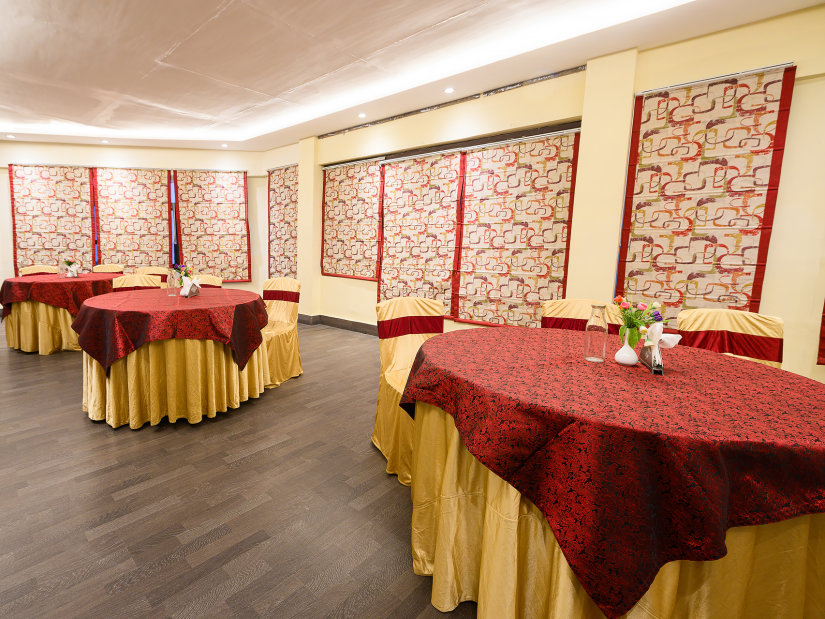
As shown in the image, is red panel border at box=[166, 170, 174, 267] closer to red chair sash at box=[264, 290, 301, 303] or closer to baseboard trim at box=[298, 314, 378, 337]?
baseboard trim at box=[298, 314, 378, 337]

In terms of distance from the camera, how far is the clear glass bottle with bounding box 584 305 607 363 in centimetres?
155

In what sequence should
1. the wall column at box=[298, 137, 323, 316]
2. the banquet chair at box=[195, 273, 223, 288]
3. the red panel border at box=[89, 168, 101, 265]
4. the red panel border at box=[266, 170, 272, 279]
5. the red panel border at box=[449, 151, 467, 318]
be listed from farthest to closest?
the red panel border at box=[266, 170, 272, 279]
the red panel border at box=[89, 168, 101, 265]
the wall column at box=[298, 137, 323, 316]
the red panel border at box=[449, 151, 467, 318]
the banquet chair at box=[195, 273, 223, 288]

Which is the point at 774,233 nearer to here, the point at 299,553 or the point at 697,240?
the point at 697,240

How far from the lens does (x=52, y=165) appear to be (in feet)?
22.4

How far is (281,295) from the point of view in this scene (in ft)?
12.9

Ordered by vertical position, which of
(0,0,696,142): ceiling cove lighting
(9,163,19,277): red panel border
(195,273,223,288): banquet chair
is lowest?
(195,273,223,288): banquet chair

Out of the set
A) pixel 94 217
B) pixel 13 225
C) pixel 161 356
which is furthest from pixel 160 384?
pixel 13 225

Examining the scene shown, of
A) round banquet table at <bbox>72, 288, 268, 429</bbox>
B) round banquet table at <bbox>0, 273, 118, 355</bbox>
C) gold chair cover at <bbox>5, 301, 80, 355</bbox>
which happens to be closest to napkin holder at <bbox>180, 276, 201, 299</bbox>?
round banquet table at <bbox>72, 288, 268, 429</bbox>

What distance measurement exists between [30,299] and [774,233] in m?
7.49

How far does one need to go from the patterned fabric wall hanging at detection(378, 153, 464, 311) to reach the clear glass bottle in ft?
10.1

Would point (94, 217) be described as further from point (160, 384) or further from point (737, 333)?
point (737, 333)

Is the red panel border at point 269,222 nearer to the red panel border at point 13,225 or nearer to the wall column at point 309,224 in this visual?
the wall column at point 309,224
